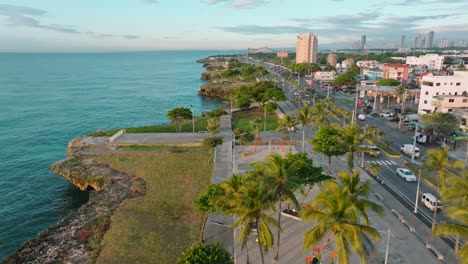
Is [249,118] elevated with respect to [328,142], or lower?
lower

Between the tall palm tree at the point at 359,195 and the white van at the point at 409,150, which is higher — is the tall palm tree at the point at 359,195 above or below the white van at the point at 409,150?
above

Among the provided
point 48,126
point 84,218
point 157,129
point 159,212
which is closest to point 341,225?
point 159,212

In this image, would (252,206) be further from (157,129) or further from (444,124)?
(444,124)

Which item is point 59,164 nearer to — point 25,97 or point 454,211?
point 454,211

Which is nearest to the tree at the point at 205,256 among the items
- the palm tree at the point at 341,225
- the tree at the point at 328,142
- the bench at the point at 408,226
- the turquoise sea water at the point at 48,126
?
the palm tree at the point at 341,225

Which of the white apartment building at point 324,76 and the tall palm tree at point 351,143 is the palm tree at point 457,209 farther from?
the white apartment building at point 324,76

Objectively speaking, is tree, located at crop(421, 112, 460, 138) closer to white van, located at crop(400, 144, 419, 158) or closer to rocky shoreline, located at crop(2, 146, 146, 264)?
white van, located at crop(400, 144, 419, 158)
